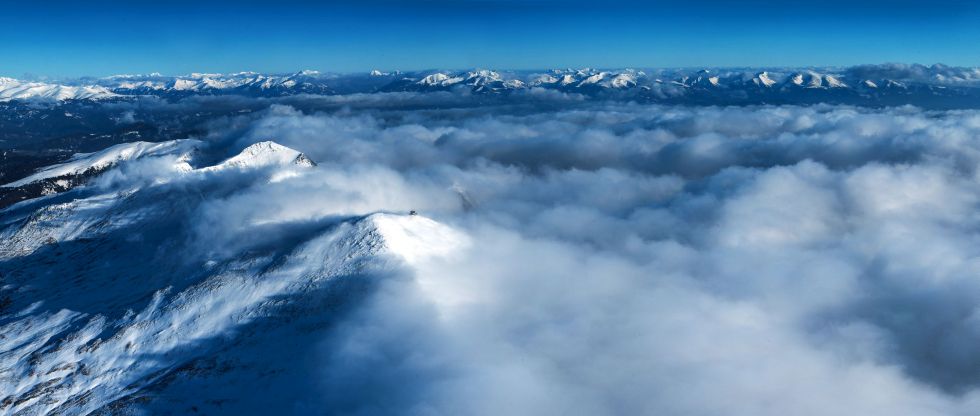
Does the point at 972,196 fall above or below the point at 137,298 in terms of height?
above

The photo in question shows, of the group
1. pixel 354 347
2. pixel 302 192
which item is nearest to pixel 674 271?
pixel 354 347

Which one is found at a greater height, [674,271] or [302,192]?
[302,192]

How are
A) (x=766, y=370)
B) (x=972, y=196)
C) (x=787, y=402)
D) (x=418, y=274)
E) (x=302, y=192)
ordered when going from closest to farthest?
(x=787, y=402) < (x=766, y=370) < (x=418, y=274) < (x=302, y=192) < (x=972, y=196)

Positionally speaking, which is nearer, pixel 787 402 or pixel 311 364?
pixel 787 402

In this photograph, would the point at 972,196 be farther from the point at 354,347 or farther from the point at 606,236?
the point at 354,347

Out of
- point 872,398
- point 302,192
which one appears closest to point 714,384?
point 872,398

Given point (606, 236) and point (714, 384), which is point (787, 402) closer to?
point (714, 384)

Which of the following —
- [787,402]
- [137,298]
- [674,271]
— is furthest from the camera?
[674,271]
